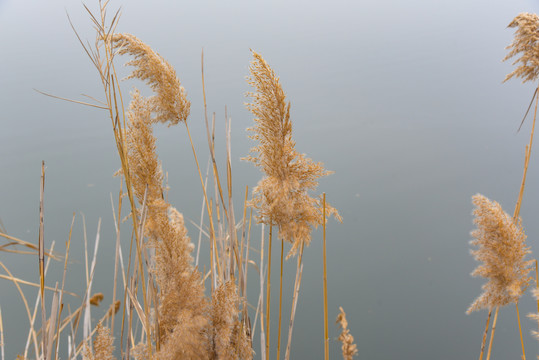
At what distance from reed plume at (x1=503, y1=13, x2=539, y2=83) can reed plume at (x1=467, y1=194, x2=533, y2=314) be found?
53 cm

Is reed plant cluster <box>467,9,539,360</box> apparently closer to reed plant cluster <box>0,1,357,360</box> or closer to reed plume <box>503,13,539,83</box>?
reed plant cluster <box>0,1,357,360</box>

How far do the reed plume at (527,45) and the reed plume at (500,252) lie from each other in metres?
0.53

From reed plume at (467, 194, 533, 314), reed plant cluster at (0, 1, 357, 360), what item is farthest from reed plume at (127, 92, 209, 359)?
reed plume at (467, 194, 533, 314)

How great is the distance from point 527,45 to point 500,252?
736 mm

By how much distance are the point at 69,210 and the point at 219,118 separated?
1673 millimetres

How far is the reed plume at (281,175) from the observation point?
789mm

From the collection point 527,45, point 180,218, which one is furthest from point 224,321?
point 527,45

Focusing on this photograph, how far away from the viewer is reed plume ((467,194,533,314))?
92 cm

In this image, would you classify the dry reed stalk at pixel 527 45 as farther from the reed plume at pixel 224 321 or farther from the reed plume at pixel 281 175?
the reed plume at pixel 224 321

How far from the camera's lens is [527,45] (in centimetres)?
122

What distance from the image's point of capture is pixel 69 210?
312cm

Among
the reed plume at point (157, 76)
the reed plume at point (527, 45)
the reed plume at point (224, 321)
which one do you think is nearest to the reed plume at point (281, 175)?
the reed plume at point (224, 321)

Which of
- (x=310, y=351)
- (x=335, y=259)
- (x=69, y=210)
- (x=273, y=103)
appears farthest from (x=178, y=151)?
(x=273, y=103)

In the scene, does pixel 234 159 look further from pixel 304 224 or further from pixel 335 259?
pixel 304 224
